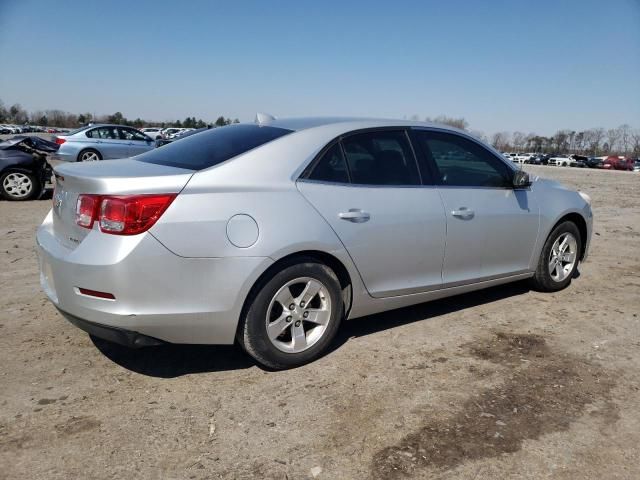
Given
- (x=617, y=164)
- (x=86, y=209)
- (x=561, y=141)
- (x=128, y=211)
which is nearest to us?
(x=128, y=211)

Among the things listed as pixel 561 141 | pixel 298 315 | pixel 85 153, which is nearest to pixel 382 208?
pixel 298 315

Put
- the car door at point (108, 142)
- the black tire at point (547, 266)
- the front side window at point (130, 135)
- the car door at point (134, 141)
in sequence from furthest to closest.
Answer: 1. the front side window at point (130, 135)
2. the car door at point (134, 141)
3. the car door at point (108, 142)
4. the black tire at point (547, 266)

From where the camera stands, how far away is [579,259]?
5336 millimetres

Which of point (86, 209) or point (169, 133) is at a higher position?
point (169, 133)

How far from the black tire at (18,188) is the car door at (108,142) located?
511cm

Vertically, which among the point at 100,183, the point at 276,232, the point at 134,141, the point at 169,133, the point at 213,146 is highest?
the point at 169,133

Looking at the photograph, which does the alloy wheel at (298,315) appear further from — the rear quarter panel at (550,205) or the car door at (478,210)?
the rear quarter panel at (550,205)

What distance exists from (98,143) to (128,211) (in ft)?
47.5

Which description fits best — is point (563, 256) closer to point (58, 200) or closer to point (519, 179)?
point (519, 179)

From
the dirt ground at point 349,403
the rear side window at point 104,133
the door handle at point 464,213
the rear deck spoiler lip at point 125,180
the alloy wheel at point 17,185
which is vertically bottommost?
the dirt ground at point 349,403

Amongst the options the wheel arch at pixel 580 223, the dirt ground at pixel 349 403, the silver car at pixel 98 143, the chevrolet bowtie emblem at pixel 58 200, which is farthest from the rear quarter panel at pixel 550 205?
the silver car at pixel 98 143

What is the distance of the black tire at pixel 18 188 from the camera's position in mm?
10469

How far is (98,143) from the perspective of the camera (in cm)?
1583

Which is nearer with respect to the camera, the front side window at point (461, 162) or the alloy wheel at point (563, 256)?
the front side window at point (461, 162)
